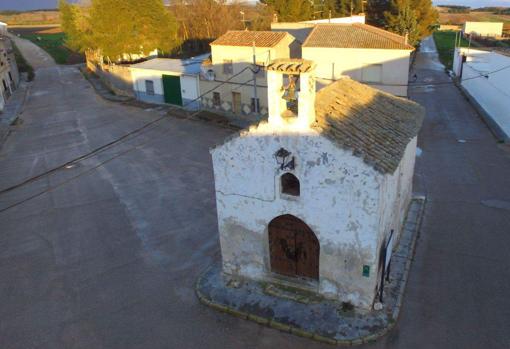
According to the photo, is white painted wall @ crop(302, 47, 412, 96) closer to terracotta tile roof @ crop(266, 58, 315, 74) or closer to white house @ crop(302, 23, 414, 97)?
white house @ crop(302, 23, 414, 97)

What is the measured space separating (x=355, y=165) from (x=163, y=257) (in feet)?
22.7

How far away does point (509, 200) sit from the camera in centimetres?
1548

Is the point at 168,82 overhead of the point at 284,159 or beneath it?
beneath

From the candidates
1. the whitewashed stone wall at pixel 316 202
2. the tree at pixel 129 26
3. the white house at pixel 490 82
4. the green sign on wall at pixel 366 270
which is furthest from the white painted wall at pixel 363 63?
the tree at pixel 129 26

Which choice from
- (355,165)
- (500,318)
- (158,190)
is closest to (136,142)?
(158,190)

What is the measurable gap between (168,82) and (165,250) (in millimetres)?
20182

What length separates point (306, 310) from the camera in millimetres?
10125

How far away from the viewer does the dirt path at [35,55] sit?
57.5 m

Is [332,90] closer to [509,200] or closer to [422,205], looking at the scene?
[422,205]

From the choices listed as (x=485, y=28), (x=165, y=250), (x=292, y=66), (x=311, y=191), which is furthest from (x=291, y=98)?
(x=485, y=28)

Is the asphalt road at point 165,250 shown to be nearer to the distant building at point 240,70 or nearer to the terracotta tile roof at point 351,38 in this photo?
the distant building at point 240,70

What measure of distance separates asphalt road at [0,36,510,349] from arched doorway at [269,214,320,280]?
68.5 inches

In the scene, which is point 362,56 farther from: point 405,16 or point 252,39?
point 405,16

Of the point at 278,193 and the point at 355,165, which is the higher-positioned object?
the point at 355,165
